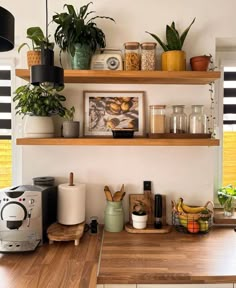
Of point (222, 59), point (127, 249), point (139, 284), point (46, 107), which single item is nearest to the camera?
→ point (139, 284)

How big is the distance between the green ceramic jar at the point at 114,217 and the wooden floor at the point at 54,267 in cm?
17

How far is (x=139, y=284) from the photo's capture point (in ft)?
4.33

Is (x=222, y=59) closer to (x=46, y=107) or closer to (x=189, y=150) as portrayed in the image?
(x=189, y=150)

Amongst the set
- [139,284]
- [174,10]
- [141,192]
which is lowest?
[139,284]

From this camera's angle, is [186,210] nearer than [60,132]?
Yes

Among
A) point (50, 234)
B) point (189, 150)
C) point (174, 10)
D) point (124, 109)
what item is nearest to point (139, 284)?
point (50, 234)

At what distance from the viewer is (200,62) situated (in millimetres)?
1776

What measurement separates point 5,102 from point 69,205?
96 cm

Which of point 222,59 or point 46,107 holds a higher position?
point 222,59

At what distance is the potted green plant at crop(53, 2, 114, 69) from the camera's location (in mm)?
1721

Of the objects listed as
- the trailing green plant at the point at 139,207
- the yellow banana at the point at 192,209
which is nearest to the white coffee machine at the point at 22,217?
the trailing green plant at the point at 139,207

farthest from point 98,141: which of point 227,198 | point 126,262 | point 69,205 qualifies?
point 227,198

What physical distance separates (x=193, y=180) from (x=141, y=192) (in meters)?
0.38

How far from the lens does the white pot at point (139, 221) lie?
1.81 meters
